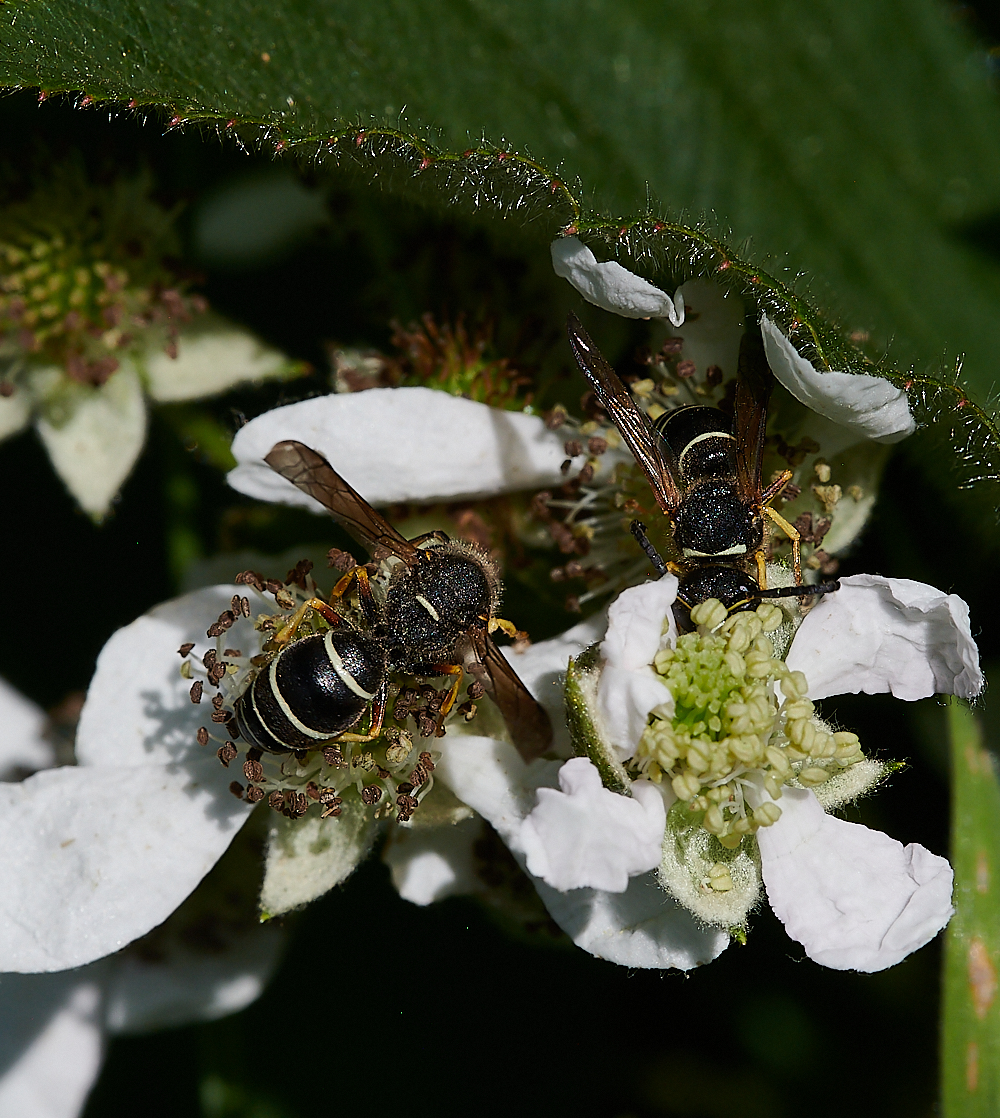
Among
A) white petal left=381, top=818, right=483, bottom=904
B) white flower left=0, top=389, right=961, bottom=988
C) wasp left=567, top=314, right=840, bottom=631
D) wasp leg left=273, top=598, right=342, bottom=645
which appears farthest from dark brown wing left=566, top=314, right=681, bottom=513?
white petal left=381, top=818, right=483, bottom=904

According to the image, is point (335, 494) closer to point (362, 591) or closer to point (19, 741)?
point (362, 591)

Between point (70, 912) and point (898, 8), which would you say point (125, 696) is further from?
point (898, 8)

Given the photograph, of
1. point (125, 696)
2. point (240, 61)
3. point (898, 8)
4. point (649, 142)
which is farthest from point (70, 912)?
point (898, 8)

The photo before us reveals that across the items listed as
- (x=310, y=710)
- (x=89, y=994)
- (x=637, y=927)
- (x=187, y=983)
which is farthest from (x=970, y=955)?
(x=89, y=994)

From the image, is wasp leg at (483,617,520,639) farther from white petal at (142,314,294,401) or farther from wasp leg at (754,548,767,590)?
white petal at (142,314,294,401)

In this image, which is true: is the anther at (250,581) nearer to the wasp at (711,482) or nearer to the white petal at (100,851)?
the white petal at (100,851)

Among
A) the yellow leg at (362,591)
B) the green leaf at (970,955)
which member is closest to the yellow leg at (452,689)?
the yellow leg at (362,591)
